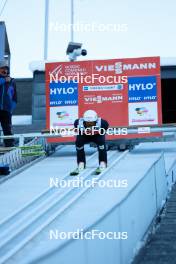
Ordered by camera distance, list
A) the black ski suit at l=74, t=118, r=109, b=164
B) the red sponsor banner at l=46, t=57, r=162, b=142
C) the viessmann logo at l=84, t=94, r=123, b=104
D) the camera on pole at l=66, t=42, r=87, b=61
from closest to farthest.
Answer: the black ski suit at l=74, t=118, r=109, b=164 → the red sponsor banner at l=46, t=57, r=162, b=142 → the viessmann logo at l=84, t=94, r=123, b=104 → the camera on pole at l=66, t=42, r=87, b=61

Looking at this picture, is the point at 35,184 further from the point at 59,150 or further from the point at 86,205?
the point at 59,150

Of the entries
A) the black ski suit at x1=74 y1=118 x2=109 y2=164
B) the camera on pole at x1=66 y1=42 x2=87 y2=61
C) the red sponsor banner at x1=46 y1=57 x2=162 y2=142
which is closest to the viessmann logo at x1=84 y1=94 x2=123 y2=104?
the red sponsor banner at x1=46 y1=57 x2=162 y2=142

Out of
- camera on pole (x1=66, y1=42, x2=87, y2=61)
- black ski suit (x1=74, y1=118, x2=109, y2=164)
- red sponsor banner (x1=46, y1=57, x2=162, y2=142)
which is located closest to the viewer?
black ski suit (x1=74, y1=118, x2=109, y2=164)

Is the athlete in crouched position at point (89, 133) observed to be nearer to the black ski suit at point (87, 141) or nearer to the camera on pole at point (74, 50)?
the black ski suit at point (87, 141)

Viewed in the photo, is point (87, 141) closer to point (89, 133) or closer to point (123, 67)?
point (89, 133)

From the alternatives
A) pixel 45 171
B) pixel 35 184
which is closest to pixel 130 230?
pixel 35 184

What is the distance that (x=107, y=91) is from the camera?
1161 cm

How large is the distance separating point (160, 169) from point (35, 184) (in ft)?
7.64

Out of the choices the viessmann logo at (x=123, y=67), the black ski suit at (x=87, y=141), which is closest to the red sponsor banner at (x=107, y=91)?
the viessmann logo at (x=123, y=67)

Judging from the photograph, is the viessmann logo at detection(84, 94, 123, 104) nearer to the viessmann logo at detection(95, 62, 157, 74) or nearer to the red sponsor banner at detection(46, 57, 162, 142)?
the red sponsor banner at detection(46, 57, 162, 142)

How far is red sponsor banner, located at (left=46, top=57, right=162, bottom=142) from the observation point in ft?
37.3

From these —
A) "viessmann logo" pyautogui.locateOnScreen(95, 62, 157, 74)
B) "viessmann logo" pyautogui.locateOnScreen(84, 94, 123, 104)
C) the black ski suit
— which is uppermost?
"viessmann logo" pyautogui.locateOnScreen(95, 62, 157, 74)

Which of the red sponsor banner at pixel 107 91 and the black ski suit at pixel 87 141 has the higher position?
the red sponsor banner at pixel 107 91

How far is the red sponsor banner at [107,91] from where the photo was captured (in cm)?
1137
